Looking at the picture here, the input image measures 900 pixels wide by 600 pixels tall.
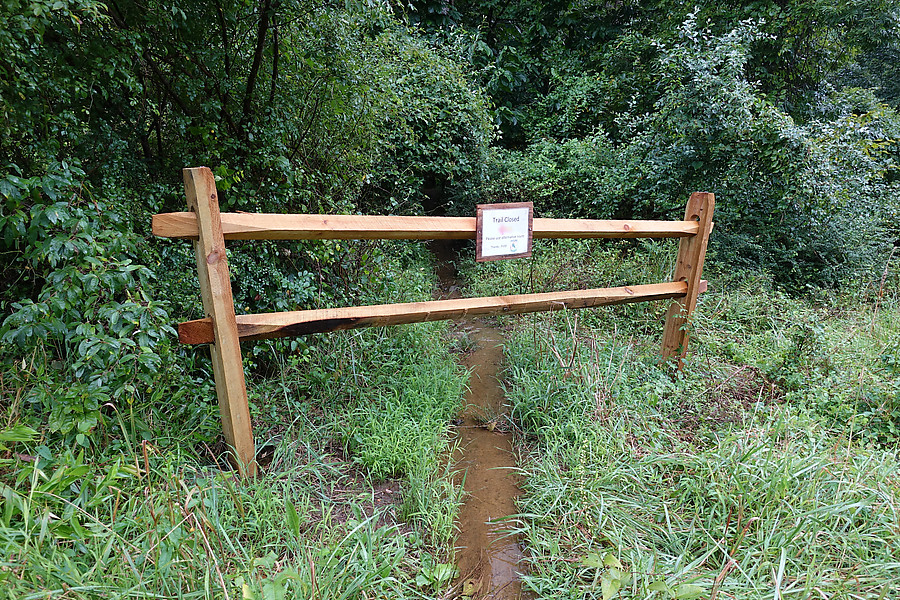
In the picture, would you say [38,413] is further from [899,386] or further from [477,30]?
[477,30]

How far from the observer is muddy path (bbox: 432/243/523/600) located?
226cm

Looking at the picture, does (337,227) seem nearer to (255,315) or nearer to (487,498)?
(255,315)

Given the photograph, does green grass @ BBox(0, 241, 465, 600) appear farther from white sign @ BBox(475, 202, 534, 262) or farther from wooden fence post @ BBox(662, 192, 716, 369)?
wooden fence post @ BBox(662, 192, 716, 369)

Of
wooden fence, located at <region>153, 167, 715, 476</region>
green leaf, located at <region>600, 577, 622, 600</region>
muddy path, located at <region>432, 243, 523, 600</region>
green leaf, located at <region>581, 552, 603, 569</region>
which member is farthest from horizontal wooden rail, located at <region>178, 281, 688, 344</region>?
green leaf, located at <region>600, 577, 622, 600</region>

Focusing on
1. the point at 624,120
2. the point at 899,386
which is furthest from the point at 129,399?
the point at 624,120

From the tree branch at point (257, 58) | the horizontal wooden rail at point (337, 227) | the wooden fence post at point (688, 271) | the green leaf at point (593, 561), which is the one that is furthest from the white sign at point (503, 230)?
the tree branch at point (257, 58)

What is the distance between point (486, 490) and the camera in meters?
2.81

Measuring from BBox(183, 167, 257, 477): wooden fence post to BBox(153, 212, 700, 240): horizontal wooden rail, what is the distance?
0.20ft

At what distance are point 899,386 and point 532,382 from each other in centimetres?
236

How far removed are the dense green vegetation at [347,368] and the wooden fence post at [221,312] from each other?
22 centimetres

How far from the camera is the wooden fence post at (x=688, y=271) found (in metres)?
3.62

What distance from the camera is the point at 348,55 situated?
11.7ft

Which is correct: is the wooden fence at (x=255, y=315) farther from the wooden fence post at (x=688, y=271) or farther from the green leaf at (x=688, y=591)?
the green leaf at (x=688, y=591)

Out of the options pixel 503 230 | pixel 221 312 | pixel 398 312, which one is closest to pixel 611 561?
pixel 398 312
